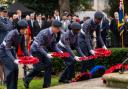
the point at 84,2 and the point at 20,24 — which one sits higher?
the point at 20,24

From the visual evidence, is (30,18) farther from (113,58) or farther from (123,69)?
(123,69)

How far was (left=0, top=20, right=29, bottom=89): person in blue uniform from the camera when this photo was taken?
10523 millimetres

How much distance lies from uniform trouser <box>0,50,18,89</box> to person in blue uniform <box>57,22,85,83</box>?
6.01 feet

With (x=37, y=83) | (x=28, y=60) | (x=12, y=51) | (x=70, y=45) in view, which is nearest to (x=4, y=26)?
(x=37, y=83)

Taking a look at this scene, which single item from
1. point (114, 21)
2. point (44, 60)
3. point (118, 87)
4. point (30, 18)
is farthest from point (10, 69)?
point (114, 21)

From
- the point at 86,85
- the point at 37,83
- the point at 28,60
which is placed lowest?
the point at 37,83

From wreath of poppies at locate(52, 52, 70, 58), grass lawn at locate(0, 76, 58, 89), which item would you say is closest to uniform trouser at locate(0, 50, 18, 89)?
wreath of poppies at locate(52, 52, 70, 58)

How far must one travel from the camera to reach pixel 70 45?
12555 millimetres

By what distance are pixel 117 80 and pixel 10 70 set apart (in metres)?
2.37

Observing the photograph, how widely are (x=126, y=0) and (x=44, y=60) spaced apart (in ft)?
102

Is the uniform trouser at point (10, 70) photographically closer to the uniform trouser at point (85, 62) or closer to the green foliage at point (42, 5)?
the uniform trouser at point (85, 62)

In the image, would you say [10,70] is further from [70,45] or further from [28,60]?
[70,45]

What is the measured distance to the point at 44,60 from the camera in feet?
38.2

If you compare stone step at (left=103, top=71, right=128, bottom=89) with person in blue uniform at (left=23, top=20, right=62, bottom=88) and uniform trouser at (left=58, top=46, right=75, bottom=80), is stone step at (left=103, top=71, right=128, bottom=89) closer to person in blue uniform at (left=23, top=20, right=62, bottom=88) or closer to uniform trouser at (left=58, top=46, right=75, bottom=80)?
person in blue uniform at (left=23, top=20, right=62, bottom=88)
